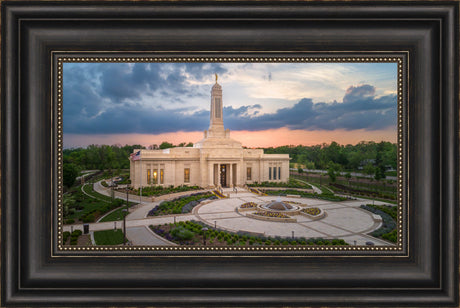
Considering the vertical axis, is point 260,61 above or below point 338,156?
above

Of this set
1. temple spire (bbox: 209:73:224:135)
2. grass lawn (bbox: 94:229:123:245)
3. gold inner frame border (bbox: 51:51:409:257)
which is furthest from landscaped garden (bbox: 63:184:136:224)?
temple spire (bbox: 209:73:224:135)

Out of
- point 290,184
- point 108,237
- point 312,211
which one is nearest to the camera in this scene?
point 108,237

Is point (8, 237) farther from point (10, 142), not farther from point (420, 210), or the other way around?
point (420, 210)

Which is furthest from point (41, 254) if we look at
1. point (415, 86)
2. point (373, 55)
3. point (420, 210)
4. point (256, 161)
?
point (256, 161)

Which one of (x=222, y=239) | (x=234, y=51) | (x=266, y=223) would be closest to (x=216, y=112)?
(x=266, y=223)

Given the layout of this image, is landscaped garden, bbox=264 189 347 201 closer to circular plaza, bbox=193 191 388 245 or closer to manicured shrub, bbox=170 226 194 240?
circular plaza, bbox=193 191 388 245

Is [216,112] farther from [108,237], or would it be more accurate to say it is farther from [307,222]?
[108,237]
